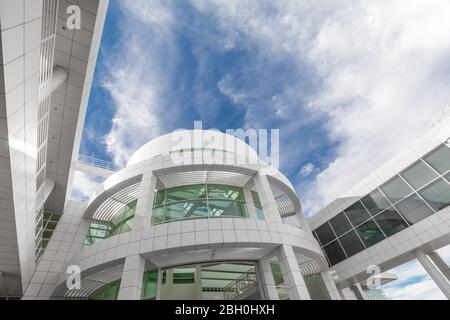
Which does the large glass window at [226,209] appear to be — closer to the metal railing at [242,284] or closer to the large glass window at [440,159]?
the metal railing at [242,284]

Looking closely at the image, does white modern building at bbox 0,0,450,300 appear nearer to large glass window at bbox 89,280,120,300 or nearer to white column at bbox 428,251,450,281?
large glass window at bbox 89,280,120,300

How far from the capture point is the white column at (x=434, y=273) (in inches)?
409

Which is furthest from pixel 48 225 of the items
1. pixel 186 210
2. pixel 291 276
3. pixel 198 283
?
pixel 291 276

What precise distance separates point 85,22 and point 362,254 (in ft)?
58.5

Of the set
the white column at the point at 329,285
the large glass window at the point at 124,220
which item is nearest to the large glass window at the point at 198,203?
the large glass window at the point at 124,220

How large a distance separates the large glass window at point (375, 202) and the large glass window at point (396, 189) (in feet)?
1.11

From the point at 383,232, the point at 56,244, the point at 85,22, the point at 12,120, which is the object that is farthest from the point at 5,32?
the point at 383,232

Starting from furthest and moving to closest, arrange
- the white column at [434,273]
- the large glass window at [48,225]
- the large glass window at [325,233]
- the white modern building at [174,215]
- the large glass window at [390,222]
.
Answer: the large glass window at [325,233]
the large glass window at [48,225]
the large glass window at [390,222]
the white column at [434,273]
the white modern building at [174,215]

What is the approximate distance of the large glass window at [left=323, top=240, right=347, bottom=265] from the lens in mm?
14611

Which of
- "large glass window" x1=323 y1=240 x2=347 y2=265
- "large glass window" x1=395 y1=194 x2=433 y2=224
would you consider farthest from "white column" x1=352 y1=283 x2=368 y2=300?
"large glass window" x1=395 y1=194 x2=433 y2=224

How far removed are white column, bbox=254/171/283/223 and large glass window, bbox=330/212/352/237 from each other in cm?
722

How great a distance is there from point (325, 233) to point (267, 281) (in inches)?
325

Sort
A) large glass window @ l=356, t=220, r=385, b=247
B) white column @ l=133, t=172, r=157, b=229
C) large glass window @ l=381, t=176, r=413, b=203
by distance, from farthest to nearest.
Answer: large glass window @ l=356, t=220, r=385, b=247, large glass window @ l=381, t=176, r=413, b=203, white column @ l=133, t=172, r=157, b=229
